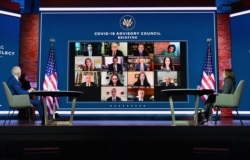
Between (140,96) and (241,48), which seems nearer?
(140,96)

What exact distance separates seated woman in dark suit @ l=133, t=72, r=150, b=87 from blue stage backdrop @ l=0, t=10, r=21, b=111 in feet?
10.4

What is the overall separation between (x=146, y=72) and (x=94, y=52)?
4.32 ft

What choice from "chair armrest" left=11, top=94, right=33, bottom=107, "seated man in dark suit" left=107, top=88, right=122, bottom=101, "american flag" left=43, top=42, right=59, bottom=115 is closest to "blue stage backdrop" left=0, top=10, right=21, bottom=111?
"american flag" left=43, top=42, right=59, bottom=115

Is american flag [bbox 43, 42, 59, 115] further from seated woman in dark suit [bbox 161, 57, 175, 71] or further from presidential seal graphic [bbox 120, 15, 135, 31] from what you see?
seated woman in dark suit [bbox 161, 57, 175, 71]

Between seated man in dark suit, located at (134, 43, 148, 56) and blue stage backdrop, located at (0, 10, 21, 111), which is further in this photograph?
blue stage backdrop, located at (0, 10, 21, 111)

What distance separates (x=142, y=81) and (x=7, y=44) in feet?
11.6

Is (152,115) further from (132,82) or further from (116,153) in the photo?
(116,153)

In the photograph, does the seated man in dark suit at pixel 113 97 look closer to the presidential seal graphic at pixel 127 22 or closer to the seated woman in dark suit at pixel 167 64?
the seated woman in dark suit at pixel 167 64

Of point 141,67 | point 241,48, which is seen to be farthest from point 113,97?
point 241,48

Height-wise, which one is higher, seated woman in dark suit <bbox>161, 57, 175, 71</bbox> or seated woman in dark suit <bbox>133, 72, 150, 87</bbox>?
seated woman in dark suit <bbox>161, 57, 175, 71</bbox>

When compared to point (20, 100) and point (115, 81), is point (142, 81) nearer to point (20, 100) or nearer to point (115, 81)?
point (115, 81)

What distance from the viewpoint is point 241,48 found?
895cm

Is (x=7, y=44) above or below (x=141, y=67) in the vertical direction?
above

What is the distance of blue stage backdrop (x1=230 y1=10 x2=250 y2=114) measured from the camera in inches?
348
